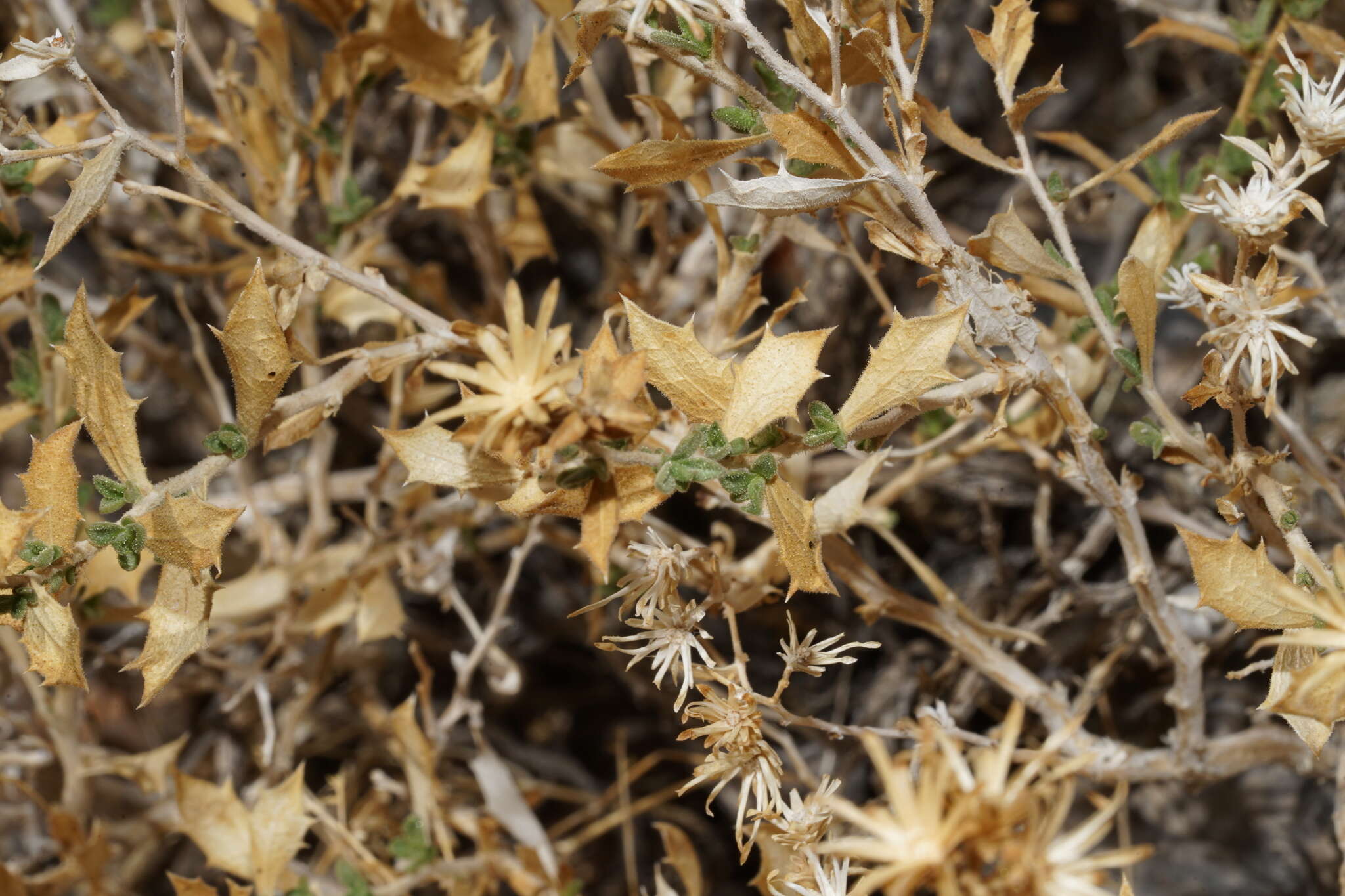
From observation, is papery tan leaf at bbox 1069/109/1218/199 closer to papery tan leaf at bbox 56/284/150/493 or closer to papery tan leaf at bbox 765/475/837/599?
papery tan leaf at bbox 765/475/837/599

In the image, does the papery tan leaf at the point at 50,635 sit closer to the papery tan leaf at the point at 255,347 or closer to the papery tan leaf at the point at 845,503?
the papery tan leaf at the point at 255,347

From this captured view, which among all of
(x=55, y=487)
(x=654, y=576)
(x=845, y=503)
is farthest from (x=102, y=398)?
(x=845, y=503)

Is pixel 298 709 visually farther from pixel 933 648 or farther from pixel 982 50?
pixel 982 50

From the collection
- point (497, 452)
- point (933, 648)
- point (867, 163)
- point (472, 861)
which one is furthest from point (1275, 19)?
point (472, 861)

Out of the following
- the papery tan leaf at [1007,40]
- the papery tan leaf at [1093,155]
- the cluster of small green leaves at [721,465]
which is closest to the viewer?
the cluster of small green leaves at [721,465]

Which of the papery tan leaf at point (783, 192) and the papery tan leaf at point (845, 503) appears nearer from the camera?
the papery tan leaf at point (783, 192)

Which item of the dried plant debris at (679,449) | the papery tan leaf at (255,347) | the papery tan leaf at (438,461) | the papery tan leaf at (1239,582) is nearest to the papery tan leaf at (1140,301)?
the dried plant debris at (679,449)

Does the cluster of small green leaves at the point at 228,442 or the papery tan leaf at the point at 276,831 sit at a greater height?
the cluster of small green leaves at the point at 228,442
